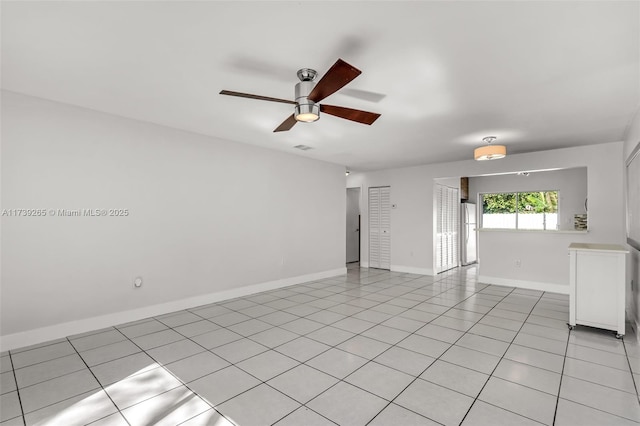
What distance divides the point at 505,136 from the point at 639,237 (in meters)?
1.97

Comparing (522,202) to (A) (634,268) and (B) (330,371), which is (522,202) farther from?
(B) (330,371)

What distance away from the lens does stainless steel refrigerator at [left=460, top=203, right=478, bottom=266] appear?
8.27 metres

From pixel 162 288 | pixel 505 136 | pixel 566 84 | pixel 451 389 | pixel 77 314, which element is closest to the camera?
pixel 451 389

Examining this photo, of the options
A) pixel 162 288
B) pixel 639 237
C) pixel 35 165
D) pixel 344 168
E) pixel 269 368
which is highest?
pixel 344 168

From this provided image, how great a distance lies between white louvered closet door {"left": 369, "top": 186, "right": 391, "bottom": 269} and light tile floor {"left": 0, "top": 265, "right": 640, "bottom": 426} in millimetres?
3503

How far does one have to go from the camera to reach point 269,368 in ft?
8.56

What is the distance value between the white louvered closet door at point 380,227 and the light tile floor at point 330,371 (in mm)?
3503

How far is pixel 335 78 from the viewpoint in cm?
212

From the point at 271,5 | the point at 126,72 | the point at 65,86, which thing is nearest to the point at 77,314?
the point at 65,86

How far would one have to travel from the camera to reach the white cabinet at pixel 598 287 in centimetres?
330

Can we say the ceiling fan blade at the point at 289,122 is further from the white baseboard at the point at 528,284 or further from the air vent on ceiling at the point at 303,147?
the white baseboard at the point at 528,284

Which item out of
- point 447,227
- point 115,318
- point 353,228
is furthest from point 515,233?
point 115,318

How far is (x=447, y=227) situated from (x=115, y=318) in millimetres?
6795

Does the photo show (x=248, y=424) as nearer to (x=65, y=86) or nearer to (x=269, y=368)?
(x=269, y=368)
